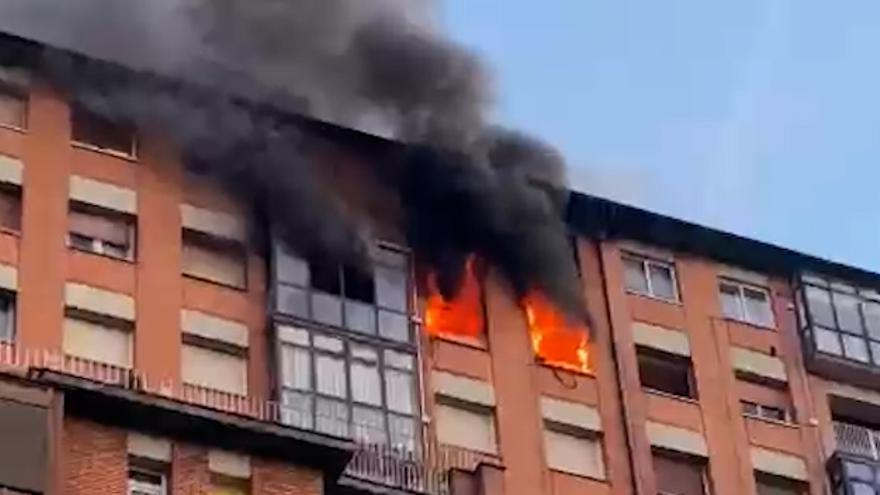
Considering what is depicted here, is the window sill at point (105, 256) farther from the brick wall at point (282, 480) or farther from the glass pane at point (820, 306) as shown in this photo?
the glass pane at point (820, 306)

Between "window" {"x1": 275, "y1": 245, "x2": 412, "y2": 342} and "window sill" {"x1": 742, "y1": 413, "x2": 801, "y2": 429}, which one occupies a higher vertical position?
"window" {"x1": 275, "y1": 245, "x2": 412, "y2": 342}

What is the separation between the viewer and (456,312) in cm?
4434

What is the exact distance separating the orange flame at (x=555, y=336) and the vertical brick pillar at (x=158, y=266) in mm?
7464

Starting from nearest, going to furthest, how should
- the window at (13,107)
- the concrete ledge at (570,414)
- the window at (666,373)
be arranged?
the window at (13,107) → the concrete ledge at (570,414) → the window at (666,373)

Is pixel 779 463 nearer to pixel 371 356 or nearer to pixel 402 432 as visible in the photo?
pixel 402 432

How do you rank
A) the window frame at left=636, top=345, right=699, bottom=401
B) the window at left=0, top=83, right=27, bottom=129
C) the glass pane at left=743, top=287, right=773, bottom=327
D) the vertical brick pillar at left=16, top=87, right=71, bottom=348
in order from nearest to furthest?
the vertical brick pillar at left=16, top=87, right=71, bottom=348, the window at left=0, top=83, right=27, bottom=129, the window frame at left=636, top=345, right=699, bottom=401, the glass pane at left=743, top=287, right=773, bottom=327

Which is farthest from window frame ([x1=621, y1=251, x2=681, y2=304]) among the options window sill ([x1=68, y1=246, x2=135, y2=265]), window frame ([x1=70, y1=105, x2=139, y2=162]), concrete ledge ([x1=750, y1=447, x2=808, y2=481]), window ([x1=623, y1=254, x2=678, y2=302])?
window sill ([x1=68, y1=246, x2=135, y2=265])

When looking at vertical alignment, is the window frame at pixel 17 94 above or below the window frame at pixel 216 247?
above

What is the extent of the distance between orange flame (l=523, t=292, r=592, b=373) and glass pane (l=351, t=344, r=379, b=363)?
4.05m

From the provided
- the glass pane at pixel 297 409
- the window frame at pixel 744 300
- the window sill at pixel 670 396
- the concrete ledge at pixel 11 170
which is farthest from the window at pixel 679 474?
the concrete ledge at pixel 11 170

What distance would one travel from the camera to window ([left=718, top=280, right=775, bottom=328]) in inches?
1876

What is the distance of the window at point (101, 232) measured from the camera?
41.1 meters

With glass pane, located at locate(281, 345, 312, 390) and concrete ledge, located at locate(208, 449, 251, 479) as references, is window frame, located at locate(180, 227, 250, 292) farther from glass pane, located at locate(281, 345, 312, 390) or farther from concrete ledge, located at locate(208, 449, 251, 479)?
concrete ledge, located at locate(208, 449, 251, 479)

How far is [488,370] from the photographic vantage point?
4338 cm
